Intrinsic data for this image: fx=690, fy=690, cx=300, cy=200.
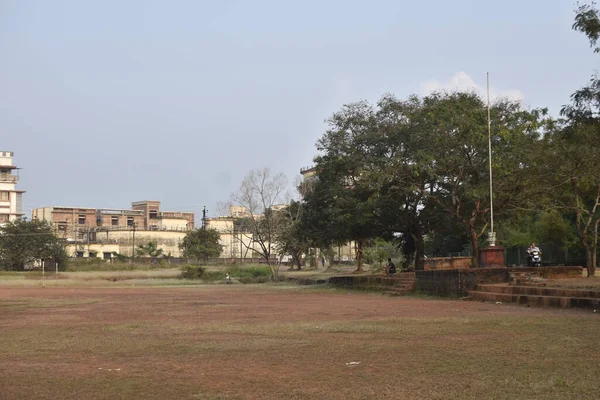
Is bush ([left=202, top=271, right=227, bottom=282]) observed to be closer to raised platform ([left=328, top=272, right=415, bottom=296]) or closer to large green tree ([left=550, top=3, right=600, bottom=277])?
raised platform ([left=328, top=272, right=415, bottom=296])

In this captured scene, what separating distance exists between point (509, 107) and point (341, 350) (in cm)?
2634

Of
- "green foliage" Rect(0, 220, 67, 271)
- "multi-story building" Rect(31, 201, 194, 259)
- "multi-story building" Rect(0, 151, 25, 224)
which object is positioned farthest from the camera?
"multi-story building" Rect(31, 201, 194, 259)

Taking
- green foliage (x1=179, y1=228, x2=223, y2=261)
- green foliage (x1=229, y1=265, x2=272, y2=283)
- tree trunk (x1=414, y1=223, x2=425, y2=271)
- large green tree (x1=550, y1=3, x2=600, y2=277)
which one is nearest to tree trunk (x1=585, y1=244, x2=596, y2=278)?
large green tree (x1=550, y1=3, x2=600, y2=277)

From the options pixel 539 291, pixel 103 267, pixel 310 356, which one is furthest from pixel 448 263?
pixel 103 267

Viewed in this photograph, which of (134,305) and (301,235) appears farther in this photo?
(301,235)

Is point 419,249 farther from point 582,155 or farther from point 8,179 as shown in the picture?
point 8,179

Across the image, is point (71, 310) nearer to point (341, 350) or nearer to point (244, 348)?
point (244, 348)

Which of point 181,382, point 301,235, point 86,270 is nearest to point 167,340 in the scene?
point 181,382

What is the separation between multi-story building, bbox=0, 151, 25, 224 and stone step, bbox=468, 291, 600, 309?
87.6 metres

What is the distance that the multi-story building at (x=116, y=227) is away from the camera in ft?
353

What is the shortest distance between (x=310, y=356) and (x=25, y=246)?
7397 cm

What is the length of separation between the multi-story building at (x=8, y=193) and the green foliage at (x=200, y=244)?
2456cm

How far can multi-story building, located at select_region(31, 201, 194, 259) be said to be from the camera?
108 m

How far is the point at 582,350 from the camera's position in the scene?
35.9 ft
